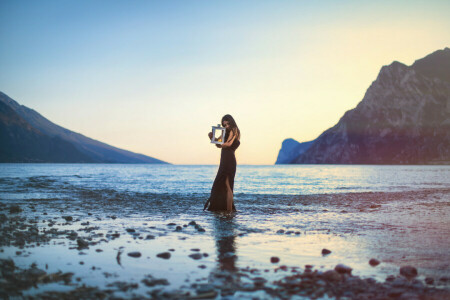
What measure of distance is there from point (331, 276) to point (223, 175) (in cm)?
1051

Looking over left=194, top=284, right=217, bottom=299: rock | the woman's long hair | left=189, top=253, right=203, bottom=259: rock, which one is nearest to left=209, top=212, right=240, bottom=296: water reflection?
left=194, top=284, right=217, bottom=299: rock

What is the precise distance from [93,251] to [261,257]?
139 inches

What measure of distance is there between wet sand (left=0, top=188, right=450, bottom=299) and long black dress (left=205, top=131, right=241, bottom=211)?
3.40 meters

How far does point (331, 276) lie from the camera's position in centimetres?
600

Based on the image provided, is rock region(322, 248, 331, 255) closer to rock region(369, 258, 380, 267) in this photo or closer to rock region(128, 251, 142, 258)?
rock region(369, 258, 380, 267)

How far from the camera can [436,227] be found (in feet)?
39.6

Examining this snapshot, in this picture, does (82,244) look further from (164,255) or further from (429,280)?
(429,280)

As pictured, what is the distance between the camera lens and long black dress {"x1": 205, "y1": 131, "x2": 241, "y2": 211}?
16359 millimetres

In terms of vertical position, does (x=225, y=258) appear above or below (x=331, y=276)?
below

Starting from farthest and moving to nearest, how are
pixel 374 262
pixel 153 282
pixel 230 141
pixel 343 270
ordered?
pixel 230 141, pixel 374 262, pixel 343 270, pixel 153 282

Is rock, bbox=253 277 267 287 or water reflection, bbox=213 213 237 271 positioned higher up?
rock, bbox=253 277 267 287

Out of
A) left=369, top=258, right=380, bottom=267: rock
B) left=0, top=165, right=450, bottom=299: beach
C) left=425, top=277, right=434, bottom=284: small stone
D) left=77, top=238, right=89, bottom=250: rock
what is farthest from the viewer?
left=77, top=238, right=89, bottom=250: rock

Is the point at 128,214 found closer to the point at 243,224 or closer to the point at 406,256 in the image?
the point at 243,224

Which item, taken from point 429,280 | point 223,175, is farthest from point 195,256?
point 223,175
